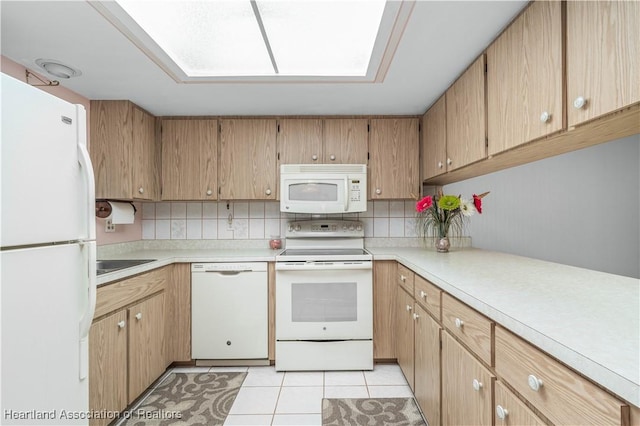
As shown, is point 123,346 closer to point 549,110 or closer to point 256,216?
point 256,216

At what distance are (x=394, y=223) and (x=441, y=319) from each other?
1.60 meters

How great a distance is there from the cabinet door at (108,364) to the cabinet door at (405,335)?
1.74 m

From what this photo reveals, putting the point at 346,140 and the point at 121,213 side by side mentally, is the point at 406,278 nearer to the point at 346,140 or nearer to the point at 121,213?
the point at 346,140

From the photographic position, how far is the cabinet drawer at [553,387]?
588mm

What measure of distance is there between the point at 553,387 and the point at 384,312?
1726mm

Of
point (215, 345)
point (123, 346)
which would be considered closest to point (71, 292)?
point (123, 346)

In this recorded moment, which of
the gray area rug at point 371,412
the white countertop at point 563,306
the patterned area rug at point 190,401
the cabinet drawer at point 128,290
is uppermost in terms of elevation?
the white countertop at point 563,306

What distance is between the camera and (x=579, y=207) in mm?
1758

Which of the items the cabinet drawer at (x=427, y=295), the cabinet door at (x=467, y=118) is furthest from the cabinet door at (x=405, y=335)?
the cabinet door at (x=467, y=118)

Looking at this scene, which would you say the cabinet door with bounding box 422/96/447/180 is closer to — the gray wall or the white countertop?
the gray wall

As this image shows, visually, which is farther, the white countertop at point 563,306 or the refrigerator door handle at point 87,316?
the refrigerator door handle at point 87,316

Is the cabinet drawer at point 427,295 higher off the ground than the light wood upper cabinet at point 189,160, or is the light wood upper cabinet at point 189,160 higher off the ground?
the light wood upper cabinet at point 189,160

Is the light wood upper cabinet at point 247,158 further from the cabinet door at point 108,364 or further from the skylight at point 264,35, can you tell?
the cabinet door at point 108,364

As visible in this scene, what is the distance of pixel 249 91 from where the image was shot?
2.18 metres
